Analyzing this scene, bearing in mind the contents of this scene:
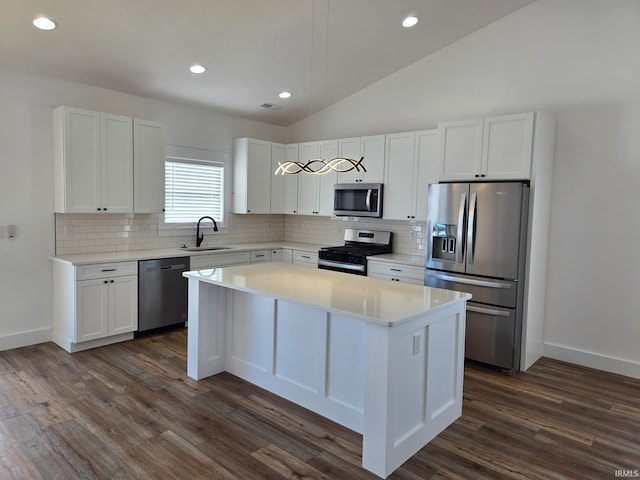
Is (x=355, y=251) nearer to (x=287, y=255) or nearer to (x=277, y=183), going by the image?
(x=287, y=255)

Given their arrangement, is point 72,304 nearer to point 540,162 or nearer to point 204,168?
point 204,168

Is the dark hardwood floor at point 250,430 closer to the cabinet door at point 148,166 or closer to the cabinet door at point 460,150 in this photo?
the cabinet door at point 148,166

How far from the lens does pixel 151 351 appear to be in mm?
4422

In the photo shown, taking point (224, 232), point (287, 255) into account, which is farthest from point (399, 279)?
point (224, 232)

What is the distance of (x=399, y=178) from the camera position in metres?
5.17

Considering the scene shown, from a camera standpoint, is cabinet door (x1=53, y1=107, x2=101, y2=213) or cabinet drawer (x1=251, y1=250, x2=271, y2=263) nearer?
cabinet door (x1=53, y1=107, x2=101, y2=213)

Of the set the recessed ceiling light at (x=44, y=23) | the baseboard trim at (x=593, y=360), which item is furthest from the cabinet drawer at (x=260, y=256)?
the baseboard trim at (x=593, y=360)

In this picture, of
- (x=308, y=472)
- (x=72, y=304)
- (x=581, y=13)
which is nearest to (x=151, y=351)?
(x=72, y=304)

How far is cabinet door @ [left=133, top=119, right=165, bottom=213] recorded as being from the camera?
483 cm

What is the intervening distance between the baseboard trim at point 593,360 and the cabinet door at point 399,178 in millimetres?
2029

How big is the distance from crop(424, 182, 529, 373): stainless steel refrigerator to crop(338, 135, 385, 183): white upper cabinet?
45.4 inches

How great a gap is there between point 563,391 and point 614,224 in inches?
64.6

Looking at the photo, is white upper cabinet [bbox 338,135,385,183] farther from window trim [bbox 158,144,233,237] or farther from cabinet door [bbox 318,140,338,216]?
window trim [bbox 158,144,233,237]

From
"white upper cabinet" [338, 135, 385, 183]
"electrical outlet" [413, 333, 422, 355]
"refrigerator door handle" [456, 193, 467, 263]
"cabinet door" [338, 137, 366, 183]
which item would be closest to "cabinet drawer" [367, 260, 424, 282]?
"refrigerator door handle" [456, 193, 467, 263]
